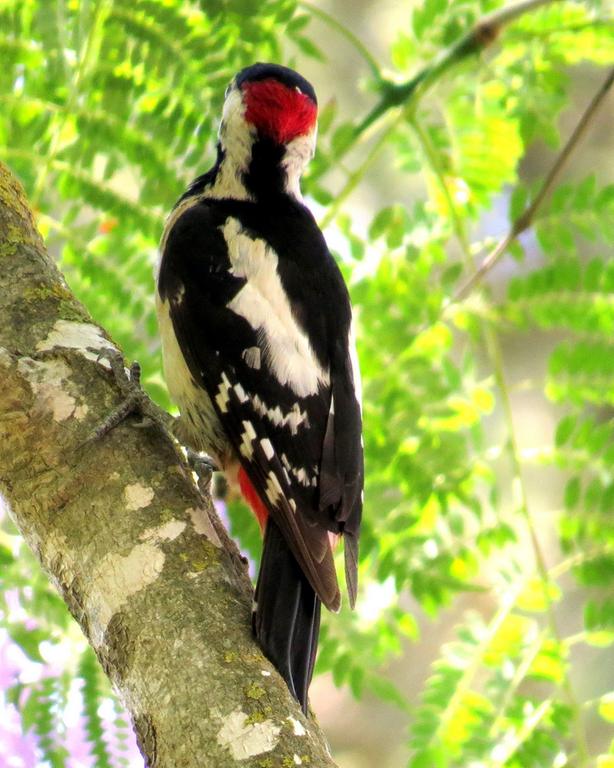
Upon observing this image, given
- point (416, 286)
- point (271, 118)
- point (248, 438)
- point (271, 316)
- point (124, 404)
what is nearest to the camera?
point (124, 404)

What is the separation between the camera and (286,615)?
1422mm

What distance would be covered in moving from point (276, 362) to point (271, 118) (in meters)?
0.59

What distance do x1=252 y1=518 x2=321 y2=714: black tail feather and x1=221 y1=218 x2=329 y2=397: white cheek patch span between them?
28 centimetres

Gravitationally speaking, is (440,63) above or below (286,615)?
above

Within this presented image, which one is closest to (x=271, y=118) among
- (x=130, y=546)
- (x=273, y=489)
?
(x=273, y=489)

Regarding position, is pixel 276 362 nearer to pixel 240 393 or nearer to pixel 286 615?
pixel 240 393

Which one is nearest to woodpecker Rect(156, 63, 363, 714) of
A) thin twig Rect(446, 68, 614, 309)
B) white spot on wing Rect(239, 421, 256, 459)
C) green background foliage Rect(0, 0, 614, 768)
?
white spot on wing Rect(239, 421, 256, 459)

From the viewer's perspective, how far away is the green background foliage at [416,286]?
219cm

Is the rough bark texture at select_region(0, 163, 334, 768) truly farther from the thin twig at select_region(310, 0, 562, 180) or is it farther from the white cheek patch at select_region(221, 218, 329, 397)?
the thin twig at select_region(310, 0, 562, 180)

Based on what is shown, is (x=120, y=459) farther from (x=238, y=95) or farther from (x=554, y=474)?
(x=554, y=474)

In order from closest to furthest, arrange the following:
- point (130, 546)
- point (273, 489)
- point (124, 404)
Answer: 1. point (130, 546)
2. point (124, 404)
3. point (273, 489)

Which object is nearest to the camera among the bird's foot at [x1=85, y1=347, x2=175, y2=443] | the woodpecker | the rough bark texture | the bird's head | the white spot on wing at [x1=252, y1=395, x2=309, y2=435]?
the rough bark texture

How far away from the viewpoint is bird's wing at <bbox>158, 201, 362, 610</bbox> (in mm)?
1748

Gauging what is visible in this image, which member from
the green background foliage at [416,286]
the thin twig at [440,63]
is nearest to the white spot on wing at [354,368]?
the green background foliage at [416,286]
